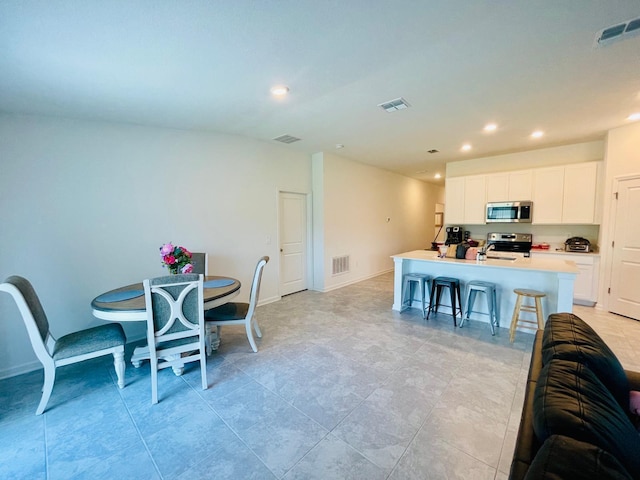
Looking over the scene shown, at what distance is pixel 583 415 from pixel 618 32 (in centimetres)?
271

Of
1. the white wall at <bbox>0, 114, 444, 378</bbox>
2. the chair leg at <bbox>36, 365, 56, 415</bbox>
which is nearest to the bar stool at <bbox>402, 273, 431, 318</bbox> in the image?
the white wall at <bbox>0, 114, 444, 378</bbox>

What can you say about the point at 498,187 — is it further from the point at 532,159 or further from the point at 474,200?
the point at 532,159

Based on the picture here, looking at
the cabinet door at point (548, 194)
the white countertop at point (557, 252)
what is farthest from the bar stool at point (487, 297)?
the cabinet door at point (548, 194)

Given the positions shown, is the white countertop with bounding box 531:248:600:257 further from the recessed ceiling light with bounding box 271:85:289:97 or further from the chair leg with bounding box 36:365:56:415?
the chair leg with bounding box 36:365:56:415

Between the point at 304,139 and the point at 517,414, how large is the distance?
4.21 m

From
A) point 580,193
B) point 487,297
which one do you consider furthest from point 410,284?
point 580,193

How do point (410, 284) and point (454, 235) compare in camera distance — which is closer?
point (410, 284)

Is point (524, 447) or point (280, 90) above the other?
point (280, 90)

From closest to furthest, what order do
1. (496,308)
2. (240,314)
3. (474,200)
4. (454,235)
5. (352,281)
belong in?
(240,314) → (496,308) → (474,200) → (454,235) → (352,281)

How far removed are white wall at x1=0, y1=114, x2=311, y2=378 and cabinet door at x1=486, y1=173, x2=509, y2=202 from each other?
4.70 meters

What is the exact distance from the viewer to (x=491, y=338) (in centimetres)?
325

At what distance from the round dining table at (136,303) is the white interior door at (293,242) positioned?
2.00 meters

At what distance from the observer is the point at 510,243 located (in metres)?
5.32

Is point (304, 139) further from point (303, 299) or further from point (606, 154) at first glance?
point (606, 154)
